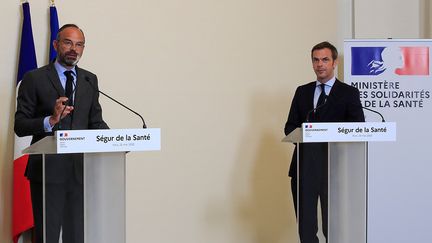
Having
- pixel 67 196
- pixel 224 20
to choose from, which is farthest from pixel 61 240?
pixel 224 20

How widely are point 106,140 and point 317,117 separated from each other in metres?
1.83

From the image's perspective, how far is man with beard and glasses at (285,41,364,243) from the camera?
3.51 metres

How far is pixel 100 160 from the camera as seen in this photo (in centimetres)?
287

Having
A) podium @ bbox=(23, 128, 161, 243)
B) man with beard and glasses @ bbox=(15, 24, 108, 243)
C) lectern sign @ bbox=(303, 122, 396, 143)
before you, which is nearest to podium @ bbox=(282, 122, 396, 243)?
lectern sign @ bbox=(303, 122, 396, 143)

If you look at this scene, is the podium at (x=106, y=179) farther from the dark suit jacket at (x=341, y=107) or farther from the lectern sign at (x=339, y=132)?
the dark suit jacket at (x=341, y=107)

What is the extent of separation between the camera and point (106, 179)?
9.41ft

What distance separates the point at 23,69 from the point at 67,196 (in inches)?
68.8

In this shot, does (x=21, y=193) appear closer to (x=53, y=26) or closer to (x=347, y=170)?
(x=53, y=26)

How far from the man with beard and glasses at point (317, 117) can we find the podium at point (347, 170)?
0.21ft

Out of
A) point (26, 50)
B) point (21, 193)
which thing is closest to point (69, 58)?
point (26, 50)

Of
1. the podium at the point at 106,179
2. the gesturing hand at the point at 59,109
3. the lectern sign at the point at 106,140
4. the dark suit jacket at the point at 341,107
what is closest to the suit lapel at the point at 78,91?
the gesturing hand at the point at 59,109

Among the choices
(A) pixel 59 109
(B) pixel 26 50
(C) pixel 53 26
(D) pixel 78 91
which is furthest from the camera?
(C) pixel 53 26

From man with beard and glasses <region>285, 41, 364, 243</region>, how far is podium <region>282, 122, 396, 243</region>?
0.21ft

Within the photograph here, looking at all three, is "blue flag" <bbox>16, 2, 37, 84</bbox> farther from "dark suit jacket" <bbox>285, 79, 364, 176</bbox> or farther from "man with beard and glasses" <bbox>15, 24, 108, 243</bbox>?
"dark suit jacket" <bbox>285, 79, 364, 176</bbox>
